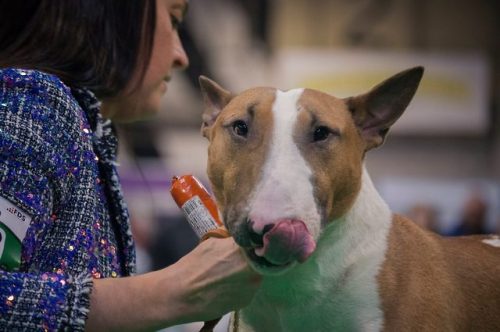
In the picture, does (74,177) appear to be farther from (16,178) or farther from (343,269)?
(343,269)

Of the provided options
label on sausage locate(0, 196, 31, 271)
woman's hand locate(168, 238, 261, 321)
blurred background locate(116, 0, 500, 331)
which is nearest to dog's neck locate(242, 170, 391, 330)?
woman's hand locate(168, 238, 261, 321)

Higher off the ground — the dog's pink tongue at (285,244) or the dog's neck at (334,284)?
the dog's pink tongue at (285,244)

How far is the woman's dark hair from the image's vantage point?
1354mm

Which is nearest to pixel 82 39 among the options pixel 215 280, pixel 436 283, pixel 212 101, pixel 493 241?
pixel 212 101

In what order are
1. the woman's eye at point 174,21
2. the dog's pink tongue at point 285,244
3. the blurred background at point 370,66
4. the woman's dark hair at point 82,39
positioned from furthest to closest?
1. the blurred background at point 370,66
2. the woman's eye at point 174,21
3. the woman's dark hair at point 82,39
4. the dog's pink tongue at point 285,244

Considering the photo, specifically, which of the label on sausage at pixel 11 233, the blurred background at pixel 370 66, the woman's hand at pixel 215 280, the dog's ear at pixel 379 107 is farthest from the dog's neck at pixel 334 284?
the blurred background at pixel 370 66

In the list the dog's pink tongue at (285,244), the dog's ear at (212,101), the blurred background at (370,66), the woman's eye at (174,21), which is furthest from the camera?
the blurred background at (370,66)

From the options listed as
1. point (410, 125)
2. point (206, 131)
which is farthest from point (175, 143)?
point (206, 131)

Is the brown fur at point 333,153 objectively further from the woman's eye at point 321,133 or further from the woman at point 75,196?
the woman at point 75,196

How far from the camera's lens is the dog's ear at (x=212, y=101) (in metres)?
1.48

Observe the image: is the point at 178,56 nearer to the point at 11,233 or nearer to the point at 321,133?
the point at 321,133

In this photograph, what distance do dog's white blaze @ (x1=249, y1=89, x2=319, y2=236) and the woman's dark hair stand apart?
29 cm

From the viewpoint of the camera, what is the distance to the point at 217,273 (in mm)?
1112

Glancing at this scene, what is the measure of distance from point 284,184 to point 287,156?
83mm
